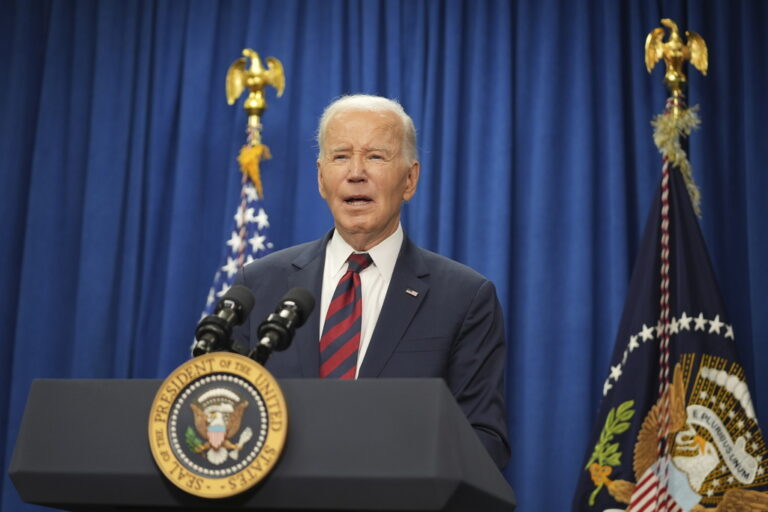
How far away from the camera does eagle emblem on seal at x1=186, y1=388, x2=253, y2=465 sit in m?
1.22

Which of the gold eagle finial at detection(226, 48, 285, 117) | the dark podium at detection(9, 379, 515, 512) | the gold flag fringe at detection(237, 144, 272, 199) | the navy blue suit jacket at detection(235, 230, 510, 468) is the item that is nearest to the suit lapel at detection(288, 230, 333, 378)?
the navy blue suit jacket at detection(235, 230, 510, 468)

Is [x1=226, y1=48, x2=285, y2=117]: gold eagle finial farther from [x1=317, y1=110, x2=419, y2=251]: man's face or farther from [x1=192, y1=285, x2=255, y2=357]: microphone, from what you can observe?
[x1=192, y1=285, x2=255, y2=357]: microphone

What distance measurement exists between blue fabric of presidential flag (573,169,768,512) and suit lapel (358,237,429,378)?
1.37m

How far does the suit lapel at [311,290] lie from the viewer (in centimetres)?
197

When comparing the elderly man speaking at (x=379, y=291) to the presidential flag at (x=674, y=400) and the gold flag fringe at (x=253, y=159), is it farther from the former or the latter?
the gold flag fringe at (x=253, y=159)

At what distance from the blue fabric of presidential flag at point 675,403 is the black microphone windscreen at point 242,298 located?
209cm

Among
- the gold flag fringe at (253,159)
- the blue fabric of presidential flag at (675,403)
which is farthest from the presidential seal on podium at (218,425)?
the gold flag fringe at (253,159)

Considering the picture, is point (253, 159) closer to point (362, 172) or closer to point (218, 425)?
point (362, 172)

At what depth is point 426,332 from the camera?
203 cm

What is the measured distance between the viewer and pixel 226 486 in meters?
1.21

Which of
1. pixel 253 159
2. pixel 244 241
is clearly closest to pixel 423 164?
pixel 253 159

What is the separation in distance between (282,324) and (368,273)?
86cm

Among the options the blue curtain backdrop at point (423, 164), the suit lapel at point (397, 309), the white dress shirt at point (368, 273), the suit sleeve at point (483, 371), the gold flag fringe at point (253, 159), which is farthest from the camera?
the gold flag fringe at point (253, 159)

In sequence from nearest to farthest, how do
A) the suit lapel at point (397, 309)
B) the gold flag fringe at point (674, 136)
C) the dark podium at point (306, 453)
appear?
the dark podium at point (306, 453)
the suit lapel at point (397, 309)
the gold flag fringe at point (674, 136)
